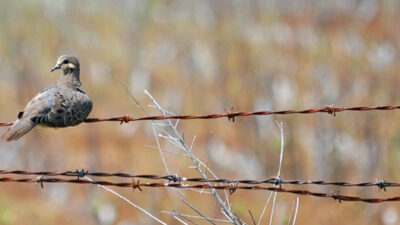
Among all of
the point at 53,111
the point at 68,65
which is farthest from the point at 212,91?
the point at 53,111

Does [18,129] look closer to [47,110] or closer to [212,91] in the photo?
[47,110]

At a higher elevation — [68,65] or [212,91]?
[212,91]

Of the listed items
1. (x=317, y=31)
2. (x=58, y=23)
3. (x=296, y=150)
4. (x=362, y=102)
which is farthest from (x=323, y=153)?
(x=58, y=23)

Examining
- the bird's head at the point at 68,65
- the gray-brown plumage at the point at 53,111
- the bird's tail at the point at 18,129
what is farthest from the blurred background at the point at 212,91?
the bird's tail at the point at 18,129

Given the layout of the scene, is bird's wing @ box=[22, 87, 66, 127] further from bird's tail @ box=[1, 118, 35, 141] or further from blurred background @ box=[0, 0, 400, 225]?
blurred background @ box=[0, 0, 400, 225]

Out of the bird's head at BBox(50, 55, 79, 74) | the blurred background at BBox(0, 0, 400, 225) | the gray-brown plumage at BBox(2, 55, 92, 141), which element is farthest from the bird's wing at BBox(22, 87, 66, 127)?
the blurred background at BBox(0, 0, 400, 225)

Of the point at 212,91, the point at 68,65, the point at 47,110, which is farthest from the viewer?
the point at 212,91

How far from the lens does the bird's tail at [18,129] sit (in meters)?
5.32

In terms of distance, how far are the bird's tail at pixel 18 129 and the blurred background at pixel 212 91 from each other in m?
7.06

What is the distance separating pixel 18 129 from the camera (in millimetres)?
5422

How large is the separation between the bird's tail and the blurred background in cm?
706

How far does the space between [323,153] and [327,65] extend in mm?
2616

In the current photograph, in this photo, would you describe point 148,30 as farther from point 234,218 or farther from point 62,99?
point 234,218

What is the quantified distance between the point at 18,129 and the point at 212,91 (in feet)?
37.4
